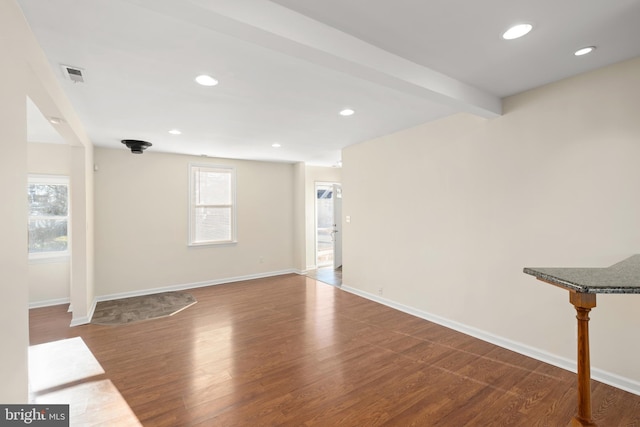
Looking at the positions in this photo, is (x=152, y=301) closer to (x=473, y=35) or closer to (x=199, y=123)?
(x=199, y=123)

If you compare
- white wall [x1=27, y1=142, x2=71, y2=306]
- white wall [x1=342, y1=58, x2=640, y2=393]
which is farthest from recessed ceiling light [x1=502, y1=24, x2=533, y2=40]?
white wall [x1=27, y1=142, x2=71, y2=306]

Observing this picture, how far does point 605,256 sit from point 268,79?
310cm

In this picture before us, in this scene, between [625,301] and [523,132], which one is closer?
[625,301]

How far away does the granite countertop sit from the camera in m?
1.24

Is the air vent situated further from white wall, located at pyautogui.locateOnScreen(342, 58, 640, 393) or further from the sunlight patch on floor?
white wall, located at pyautogui.locateOnScreen(342, 58, 640, 393)

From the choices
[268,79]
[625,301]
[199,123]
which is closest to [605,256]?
[625,301]

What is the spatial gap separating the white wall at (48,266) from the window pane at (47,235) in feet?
0.72

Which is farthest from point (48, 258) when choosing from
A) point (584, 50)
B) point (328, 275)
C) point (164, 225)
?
point (584, 50)

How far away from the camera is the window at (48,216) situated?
14.8ft

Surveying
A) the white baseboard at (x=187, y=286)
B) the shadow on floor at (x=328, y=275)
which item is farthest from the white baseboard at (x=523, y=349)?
the white baseboard at (x=187, y=286)

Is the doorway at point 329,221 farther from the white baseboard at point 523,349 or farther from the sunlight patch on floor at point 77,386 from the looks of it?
the sunlight patch on floor at point 77,386

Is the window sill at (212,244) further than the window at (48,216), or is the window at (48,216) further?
the window sill at (212,244)

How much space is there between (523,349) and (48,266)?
648 cm

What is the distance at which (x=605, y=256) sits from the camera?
7.75ft
